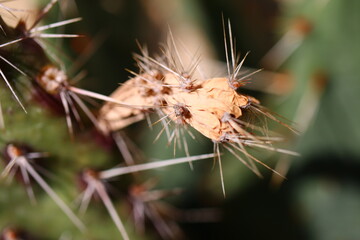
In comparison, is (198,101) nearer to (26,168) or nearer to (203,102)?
(203,102)

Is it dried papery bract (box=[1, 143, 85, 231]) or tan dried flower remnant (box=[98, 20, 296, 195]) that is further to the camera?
dried papery bract (box=[1, 143, 85, 231])

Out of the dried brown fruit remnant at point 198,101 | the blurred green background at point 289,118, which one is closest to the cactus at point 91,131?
the dried brown fruit remnant at point 198,101

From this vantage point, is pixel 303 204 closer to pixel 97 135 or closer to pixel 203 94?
pixel 97 135

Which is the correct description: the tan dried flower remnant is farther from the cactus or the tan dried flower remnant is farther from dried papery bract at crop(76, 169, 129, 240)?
dried papery bract at crop(76, 169, 129, 240)

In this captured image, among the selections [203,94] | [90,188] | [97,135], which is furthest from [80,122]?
[203,94]

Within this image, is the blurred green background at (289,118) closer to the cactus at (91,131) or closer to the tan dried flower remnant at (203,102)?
the cactus at (91,131)

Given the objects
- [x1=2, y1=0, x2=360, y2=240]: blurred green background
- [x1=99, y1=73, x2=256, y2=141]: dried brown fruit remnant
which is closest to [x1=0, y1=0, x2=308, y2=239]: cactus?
[x1=99, y1=73, x2=256, y2=141]: dried brown fruit remnant
